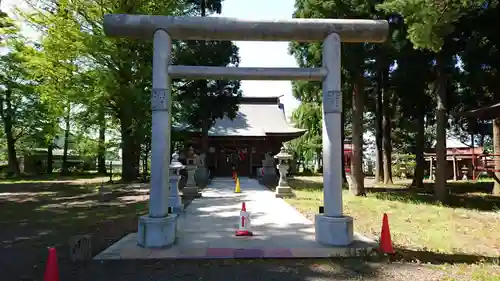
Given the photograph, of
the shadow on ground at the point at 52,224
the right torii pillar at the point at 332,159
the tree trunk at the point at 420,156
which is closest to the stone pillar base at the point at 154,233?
the shadow on ground at the point at 52,224

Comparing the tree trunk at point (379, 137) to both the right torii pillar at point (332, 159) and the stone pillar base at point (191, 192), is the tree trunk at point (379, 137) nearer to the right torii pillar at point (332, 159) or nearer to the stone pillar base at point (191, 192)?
the stone pillar base at point (191, 192)

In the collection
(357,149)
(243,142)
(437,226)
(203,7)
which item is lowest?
(437,226)

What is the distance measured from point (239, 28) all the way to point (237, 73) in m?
0.75

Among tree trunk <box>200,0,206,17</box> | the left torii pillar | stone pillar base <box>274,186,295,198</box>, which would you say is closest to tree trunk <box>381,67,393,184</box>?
stone pillar base <box>274,186,295,198</box>

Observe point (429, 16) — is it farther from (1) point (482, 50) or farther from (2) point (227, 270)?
(2) point (227, 270)

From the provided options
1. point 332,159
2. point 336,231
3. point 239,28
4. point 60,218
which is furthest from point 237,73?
point 60,218

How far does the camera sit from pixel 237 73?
19.3 feet

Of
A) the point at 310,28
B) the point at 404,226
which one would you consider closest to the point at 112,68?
the point at 310,28

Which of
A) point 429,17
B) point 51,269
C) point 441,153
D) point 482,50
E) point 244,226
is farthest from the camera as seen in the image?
point 482,50

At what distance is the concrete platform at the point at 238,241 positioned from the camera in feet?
16.9

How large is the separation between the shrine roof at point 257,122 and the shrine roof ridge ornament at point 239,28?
16.7 meters

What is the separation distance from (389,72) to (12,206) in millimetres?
17394

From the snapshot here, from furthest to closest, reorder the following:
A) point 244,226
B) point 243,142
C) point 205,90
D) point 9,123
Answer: point 9,123
point 243,142
point 205,90
point 244,226

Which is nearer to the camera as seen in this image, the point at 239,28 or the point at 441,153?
the point at 239,28
